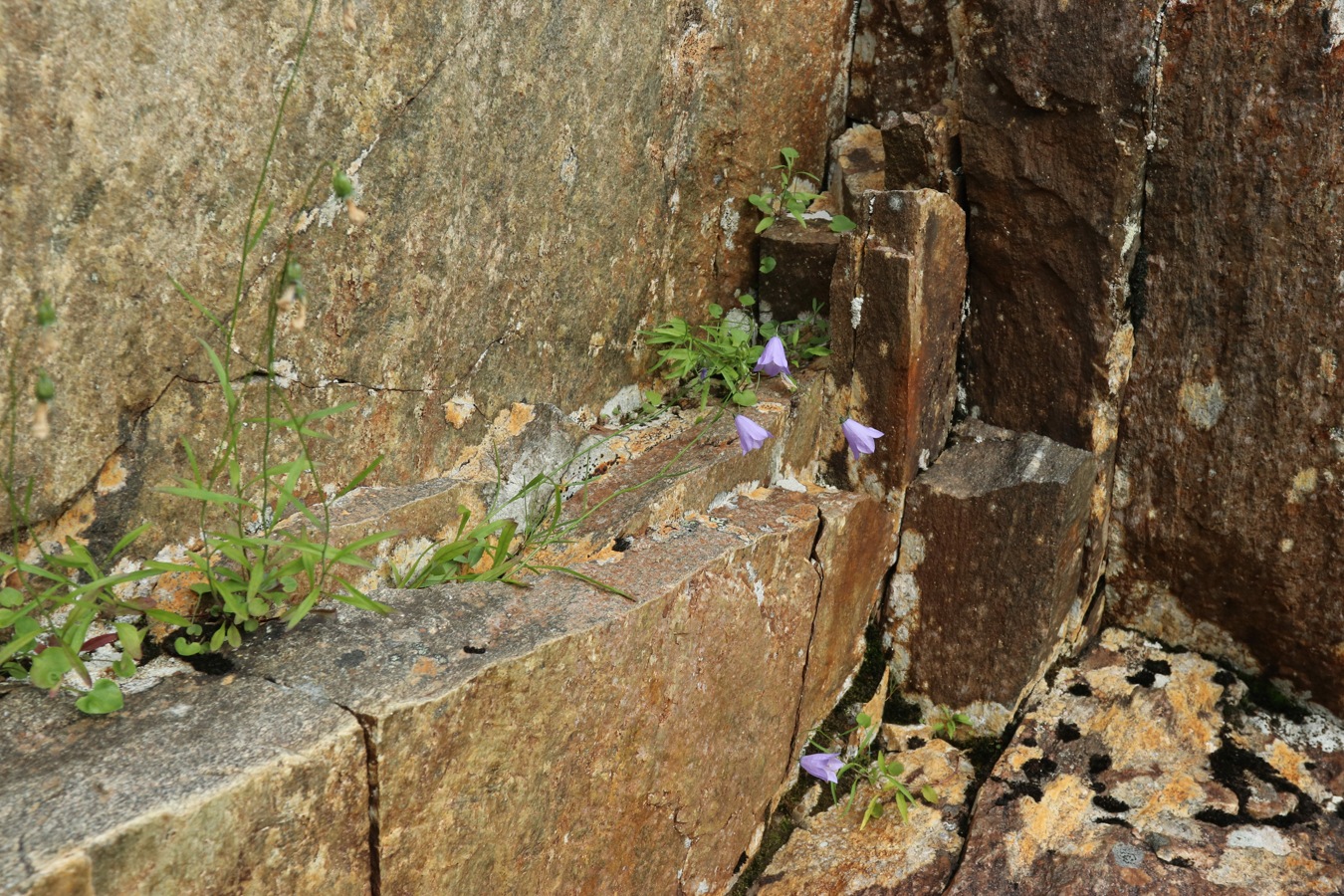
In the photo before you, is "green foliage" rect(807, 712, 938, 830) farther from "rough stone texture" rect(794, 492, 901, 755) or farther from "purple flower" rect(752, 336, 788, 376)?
"purple flower" rect(752, 336, 788, 376)

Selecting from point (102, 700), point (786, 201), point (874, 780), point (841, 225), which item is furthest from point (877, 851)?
point (102, 700)

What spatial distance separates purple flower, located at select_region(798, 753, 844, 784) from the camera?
2.72 m

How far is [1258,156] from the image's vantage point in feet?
8.14

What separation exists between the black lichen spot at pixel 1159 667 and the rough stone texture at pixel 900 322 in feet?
2.56

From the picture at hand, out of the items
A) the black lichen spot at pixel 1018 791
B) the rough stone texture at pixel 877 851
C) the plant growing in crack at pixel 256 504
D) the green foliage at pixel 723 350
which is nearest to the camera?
the plant growing in crack at pixel 256 504

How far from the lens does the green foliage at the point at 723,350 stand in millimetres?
2777

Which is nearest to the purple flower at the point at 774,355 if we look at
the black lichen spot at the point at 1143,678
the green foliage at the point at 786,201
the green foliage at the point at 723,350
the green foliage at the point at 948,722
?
the green foliage at the point at 723,350

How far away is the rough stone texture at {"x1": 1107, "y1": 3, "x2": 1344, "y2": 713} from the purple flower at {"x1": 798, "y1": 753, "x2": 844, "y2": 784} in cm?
95

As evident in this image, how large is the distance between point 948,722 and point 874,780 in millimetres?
307

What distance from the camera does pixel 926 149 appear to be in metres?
2.77

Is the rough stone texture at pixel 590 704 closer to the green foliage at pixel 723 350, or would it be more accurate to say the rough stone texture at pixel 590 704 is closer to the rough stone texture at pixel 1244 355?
the green foliage at pixel 723 350

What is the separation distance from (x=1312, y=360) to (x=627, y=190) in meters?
1.58

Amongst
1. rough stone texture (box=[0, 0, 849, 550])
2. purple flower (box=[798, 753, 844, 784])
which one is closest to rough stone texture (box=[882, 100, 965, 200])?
rough stone texture (box=[0, 0, 849, 550])

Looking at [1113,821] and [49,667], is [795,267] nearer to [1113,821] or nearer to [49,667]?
[1113,821]
